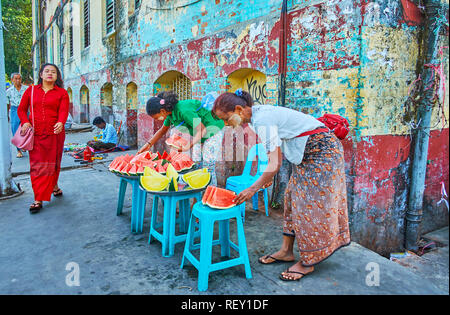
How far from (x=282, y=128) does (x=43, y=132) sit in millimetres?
3798

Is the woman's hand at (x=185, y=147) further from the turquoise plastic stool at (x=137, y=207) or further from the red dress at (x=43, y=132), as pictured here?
the red dress at (x=43, y=132)

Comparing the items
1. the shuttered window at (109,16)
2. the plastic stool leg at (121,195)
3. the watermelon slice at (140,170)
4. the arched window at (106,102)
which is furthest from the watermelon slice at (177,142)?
the arched window at (106,102)

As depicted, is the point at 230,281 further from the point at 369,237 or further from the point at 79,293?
the point at 369,237

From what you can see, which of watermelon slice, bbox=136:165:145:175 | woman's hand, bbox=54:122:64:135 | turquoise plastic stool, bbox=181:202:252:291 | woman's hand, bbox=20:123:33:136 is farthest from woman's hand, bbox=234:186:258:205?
woman's hand, bbox=20:123:33:136

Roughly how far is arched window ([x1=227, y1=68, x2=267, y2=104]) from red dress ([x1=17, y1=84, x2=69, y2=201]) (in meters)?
2.87

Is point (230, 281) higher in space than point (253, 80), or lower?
lower

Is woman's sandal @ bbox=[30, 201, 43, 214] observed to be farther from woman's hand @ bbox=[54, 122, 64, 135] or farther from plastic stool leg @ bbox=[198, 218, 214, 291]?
plastic stool leg @ bbox=[198, 218, 214, 291]

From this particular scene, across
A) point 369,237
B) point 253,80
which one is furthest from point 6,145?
point 369,237

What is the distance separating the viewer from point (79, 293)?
2676 mm

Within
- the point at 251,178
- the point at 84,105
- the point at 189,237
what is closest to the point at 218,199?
the point at 189,237

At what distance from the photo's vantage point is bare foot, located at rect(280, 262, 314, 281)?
2.87 meters

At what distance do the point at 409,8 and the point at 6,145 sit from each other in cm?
636

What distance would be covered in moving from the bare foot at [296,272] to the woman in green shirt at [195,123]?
5.18 ft
